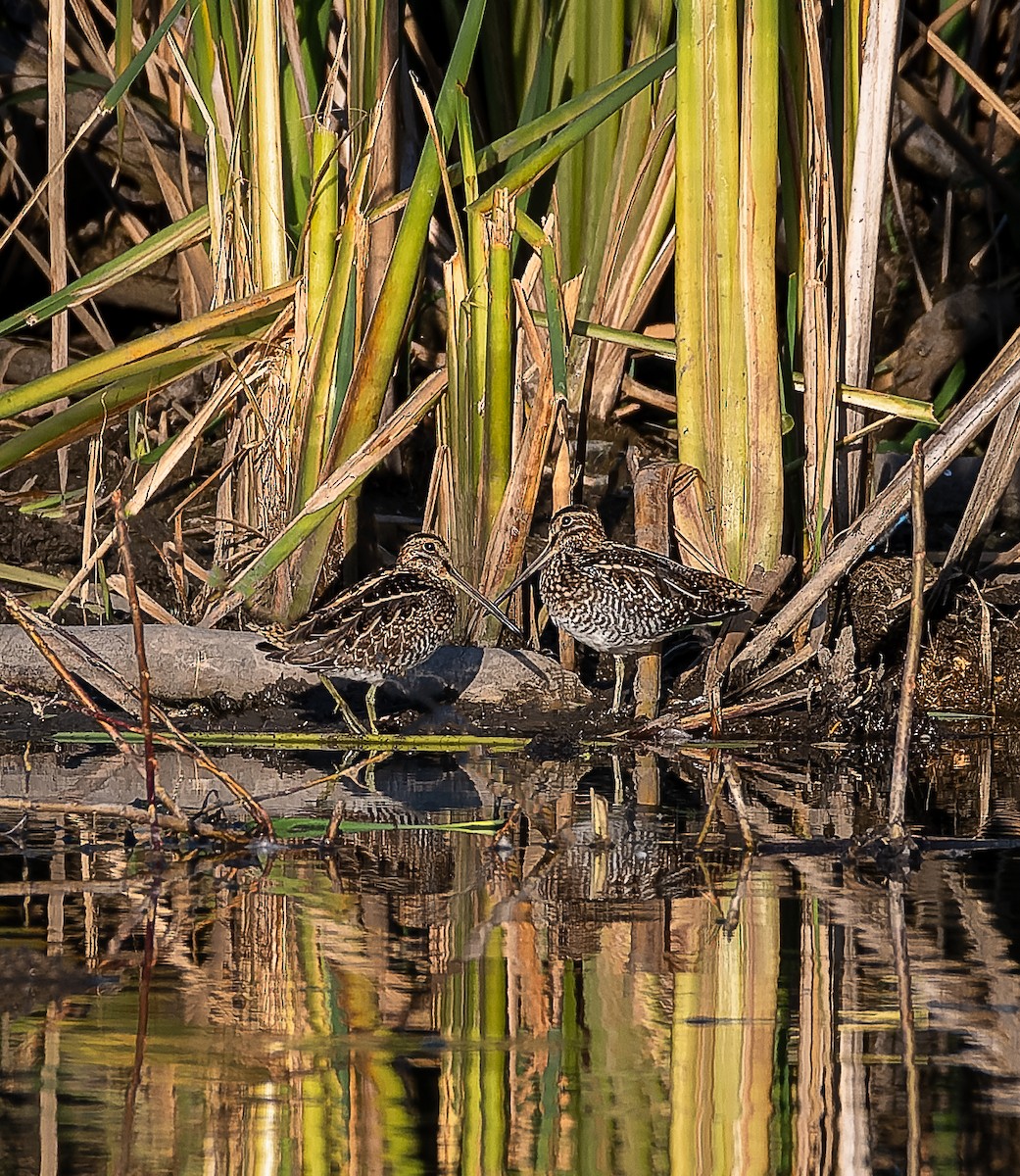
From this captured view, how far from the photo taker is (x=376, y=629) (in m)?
7.56

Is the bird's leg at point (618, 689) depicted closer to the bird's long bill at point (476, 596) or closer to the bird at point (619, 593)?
the bird at point (619, 593)

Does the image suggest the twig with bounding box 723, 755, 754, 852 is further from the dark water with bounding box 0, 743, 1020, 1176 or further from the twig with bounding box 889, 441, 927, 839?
the twig with bounding box 889, 441, 927, 839

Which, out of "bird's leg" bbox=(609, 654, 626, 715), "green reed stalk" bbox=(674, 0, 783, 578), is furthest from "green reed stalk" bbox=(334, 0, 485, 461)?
"bird's leg" bbox=(609, 654, 626, 715)

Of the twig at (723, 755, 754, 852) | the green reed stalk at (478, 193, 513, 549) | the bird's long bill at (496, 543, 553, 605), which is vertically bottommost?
the twig at (723, 755, 754, 852)

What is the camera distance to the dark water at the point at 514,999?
3312 mm

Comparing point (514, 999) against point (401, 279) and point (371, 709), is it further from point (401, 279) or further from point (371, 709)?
point (401, 279)

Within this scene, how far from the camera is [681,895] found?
16.5ft

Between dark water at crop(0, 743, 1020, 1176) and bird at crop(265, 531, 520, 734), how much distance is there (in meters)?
1.54

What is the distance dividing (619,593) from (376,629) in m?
1.00

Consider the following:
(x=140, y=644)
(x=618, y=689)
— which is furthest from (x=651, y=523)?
(x=140, y=644)

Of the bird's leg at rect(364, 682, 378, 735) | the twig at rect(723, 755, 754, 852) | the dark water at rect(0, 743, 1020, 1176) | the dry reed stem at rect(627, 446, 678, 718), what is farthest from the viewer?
the dry reed stem at rect(627, 446, 678, 718)

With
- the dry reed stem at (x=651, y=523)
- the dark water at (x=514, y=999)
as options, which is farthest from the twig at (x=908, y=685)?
the dry reed stem at (x=651, y=523)

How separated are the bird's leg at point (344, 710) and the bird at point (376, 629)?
56 millimetres

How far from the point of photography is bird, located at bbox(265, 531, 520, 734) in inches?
300
